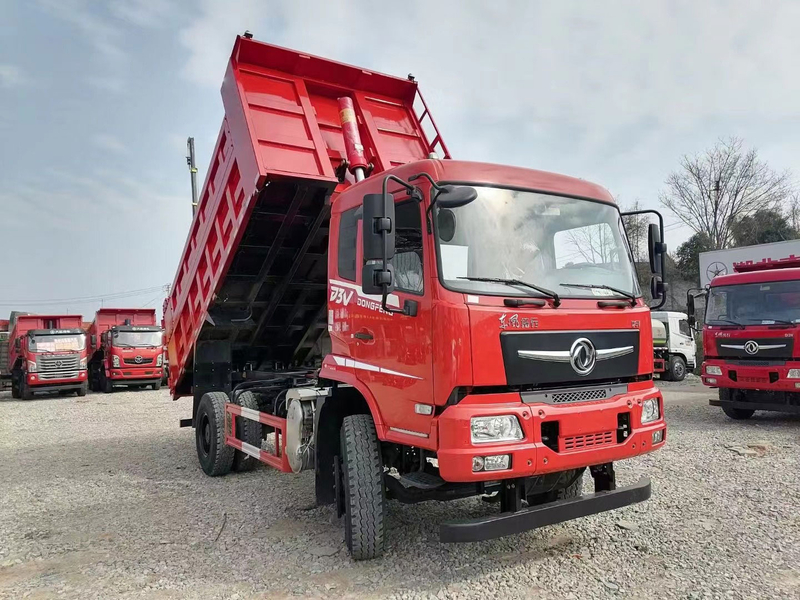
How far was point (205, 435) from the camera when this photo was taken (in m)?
6.66

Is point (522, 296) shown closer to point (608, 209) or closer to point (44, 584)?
point (608, 209)

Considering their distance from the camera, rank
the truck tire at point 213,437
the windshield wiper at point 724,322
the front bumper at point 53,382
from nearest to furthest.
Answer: the truck tire at point 213,437 < the windshield wiper at point 724,322 < the front bumper at point 53,382

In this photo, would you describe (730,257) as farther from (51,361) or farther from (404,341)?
(51,361)

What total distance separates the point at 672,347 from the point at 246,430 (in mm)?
15623

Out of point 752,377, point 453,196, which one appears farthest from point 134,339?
point 453,196

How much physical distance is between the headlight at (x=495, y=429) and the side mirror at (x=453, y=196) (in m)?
1.26

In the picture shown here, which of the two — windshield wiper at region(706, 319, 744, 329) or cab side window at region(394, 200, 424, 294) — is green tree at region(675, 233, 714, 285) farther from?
cab side window at region(394, 200, 424, 294)

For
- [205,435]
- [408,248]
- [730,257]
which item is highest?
[730,257]

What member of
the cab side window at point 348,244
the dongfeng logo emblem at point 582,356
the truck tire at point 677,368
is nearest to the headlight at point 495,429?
the dongfeng logo emblem at point 582,356

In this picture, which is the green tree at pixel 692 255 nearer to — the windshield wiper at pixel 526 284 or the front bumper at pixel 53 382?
the front bumper at pixel 53 382

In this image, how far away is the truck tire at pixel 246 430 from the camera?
5746 millimetres

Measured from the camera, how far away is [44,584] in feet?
12.5

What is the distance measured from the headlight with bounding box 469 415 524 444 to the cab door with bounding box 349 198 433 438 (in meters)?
0.29

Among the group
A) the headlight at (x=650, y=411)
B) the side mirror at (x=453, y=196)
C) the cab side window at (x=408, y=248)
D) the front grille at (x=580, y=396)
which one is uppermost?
the side mirror at (x=453, y=196)
